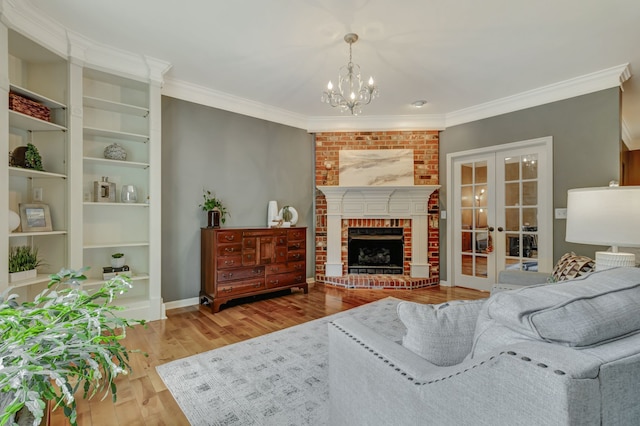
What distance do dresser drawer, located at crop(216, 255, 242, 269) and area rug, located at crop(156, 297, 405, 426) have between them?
1.07 metres

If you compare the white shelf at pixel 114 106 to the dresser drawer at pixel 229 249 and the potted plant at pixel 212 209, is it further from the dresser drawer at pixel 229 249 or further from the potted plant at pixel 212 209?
the dresser drawer at pixel 229 249

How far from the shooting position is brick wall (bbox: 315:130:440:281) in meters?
4.64

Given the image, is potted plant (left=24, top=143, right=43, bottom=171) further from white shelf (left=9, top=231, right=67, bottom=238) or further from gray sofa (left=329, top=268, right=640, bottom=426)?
gray sofa (left=329, top=268, right=640, bottom=426)

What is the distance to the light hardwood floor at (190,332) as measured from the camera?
1635mm

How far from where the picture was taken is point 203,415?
1597mm

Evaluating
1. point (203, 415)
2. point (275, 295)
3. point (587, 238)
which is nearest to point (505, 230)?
point (587, 238)

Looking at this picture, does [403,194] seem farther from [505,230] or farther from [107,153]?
[107,153]

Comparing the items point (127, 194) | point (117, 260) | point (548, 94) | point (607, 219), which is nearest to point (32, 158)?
point (127, 194)

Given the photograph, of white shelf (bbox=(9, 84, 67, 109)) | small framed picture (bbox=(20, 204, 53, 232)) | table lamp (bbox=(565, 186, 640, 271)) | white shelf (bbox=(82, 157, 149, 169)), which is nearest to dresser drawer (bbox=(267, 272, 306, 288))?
white shelf (bbox=(82, 157, 149, 169))

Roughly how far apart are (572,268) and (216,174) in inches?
145

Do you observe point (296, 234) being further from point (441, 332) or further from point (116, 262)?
point (441, 332)

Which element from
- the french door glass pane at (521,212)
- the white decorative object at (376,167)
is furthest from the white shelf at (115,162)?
the french door glass pane at (521,212)

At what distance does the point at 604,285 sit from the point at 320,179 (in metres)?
4.06

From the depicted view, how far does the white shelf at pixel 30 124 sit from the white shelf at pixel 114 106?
1.28 feet
